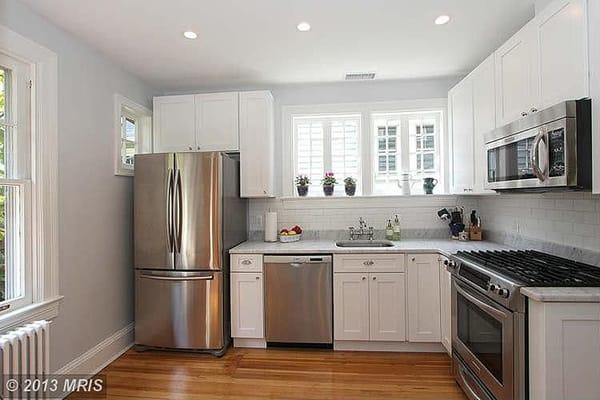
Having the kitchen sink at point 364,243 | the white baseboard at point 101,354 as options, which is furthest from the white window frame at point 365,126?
the white baseboard at point 101,354

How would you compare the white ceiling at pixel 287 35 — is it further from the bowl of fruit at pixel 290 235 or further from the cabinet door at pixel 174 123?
the bowl of fruit at pixel 290 235

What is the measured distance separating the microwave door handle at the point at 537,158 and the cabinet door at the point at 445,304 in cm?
114

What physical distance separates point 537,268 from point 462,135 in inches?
59.9

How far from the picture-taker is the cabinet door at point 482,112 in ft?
8.37

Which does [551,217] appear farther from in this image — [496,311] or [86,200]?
[86,200]

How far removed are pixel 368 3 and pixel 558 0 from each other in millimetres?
1060

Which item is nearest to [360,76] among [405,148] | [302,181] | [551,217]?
[405,148]

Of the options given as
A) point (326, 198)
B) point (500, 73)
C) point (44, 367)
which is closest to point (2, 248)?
point (44, 367)

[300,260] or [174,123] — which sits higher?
[174,123]

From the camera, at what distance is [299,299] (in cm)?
301

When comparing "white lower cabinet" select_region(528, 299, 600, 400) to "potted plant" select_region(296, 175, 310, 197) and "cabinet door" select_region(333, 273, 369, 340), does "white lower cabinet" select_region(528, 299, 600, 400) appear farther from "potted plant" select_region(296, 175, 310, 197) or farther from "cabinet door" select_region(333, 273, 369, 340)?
"potted plant" select_region(296, 175, 310, 197)

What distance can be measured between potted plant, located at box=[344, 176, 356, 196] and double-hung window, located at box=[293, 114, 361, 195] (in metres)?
0.12

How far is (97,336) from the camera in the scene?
2.76 meters

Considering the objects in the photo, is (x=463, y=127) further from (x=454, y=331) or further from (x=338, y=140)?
(x=454, y=331)
